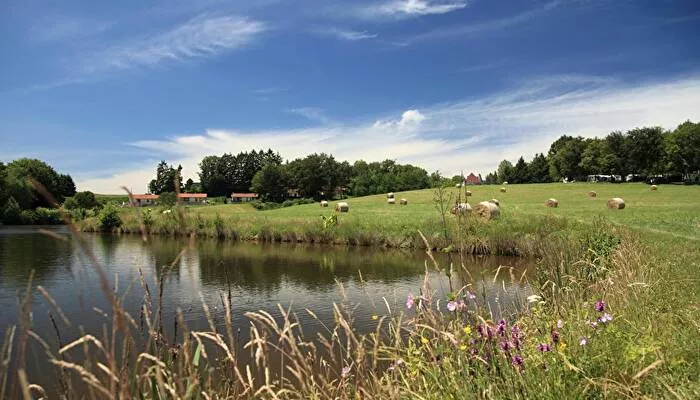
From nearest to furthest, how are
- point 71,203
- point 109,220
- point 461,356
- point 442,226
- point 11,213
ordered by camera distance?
point 461,356, point 442,226, point 109,220, point 71,203, point 11,213

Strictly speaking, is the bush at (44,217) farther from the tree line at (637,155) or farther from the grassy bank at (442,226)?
the tree line at (637,155)

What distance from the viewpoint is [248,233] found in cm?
3312

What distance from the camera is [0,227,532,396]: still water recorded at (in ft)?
35.1

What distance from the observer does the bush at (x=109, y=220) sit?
41.3 metres

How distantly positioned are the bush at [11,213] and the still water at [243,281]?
3440 cm

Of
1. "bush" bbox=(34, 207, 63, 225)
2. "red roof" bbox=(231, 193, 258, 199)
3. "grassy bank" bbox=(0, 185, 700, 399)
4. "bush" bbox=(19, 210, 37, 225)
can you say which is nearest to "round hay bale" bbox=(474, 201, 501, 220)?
"grassy bank" bbox=(0, 185, 700, 399)

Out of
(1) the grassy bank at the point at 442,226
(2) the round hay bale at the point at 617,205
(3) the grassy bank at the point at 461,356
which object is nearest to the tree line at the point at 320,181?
(1) the grassy bank at the point at 442,226

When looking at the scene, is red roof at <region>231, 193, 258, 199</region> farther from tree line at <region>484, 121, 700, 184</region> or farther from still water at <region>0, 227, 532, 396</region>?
still water at <region>0, 227, 532, 396</region>

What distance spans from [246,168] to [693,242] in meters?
115

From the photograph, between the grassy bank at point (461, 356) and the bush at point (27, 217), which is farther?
the bush at point (27, 217)

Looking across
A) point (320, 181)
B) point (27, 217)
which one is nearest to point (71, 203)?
point (27, 217)

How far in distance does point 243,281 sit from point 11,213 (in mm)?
55687

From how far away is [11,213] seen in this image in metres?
58.4

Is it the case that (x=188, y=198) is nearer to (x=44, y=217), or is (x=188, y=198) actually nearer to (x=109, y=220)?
(x=109, y=220)
